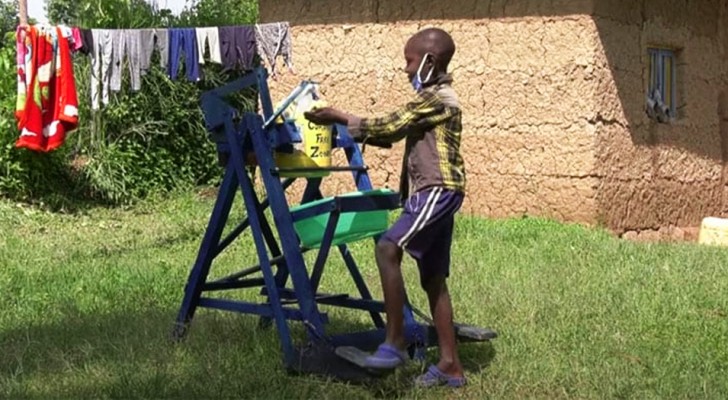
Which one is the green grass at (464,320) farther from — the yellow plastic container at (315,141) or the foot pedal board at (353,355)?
the yellow plastic container at (315,141)

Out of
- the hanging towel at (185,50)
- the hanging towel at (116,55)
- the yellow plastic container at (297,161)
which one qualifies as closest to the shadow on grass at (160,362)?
the yellow plastic container at (297,161)

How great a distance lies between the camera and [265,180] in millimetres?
4980

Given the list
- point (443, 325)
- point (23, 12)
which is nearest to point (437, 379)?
point (443, 325)

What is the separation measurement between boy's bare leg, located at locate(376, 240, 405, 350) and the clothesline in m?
5.83

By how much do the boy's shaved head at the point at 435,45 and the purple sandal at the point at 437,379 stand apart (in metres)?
1.31

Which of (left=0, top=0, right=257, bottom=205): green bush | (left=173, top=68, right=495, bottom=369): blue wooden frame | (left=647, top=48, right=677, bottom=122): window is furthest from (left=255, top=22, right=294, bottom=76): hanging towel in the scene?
(left=173, top=68, right=495, bottom=369): blue wooden frame

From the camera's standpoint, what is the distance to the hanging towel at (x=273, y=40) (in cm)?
1034

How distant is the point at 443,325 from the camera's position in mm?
4836

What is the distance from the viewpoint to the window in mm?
10672

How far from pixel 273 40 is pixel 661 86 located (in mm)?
3768

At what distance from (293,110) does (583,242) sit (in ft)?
14.6

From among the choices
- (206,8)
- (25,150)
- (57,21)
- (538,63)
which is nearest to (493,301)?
(538,63)

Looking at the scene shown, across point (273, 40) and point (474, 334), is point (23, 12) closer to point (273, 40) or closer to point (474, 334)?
point (273, 40)

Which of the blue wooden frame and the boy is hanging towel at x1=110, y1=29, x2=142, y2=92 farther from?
the boy
